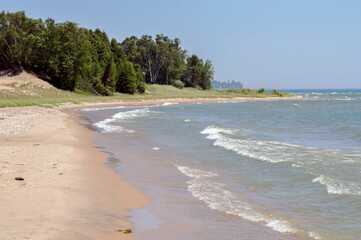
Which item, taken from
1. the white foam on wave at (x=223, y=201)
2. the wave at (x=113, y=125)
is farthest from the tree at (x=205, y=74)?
the white foam on wave at (x=223, y=201)

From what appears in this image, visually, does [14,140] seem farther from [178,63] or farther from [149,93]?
[178,63]

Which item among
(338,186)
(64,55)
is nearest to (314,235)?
(338,186)

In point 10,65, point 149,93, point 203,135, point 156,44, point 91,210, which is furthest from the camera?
point 156,44

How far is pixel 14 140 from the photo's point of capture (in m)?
16.6

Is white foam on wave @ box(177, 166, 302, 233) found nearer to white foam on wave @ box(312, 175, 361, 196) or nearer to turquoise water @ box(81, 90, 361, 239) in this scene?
turquoise water @ box(81, 90, 361, 239)

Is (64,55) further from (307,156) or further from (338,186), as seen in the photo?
(338,186)

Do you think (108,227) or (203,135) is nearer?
(108,227)

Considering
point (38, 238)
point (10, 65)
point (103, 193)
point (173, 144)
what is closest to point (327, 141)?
point (173, 144)

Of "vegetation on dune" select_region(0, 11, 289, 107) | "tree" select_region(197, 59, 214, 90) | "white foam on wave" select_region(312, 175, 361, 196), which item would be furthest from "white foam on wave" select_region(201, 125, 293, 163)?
"tree" select_region(197, 59, 214, 90)

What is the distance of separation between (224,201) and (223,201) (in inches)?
1.0

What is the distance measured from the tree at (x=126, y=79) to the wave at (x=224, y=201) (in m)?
70.0

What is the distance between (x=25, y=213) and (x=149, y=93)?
3353 inches

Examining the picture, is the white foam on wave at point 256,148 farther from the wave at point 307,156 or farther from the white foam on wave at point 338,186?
the white foam on wave at point 338,186

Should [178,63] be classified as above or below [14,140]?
above
